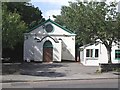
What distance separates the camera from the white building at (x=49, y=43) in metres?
52.7

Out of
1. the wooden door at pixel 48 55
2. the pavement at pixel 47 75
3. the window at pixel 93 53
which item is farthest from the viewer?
the wooden door at pixel 48 55

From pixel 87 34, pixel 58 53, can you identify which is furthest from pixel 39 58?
pixel 87 34

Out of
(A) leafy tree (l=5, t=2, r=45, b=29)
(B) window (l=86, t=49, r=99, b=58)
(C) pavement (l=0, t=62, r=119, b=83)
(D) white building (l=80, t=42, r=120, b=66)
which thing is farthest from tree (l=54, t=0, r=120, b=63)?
(A) leafy tree (l=5, t=2, r=45, b=29)

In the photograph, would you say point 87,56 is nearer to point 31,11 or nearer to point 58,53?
point 58,53

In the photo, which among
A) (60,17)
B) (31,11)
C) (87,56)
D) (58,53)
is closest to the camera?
(87,56)

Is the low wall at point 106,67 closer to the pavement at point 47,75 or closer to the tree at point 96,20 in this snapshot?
the pavement at point 47,75

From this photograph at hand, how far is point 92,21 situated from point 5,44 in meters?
8.42

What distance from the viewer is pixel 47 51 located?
174 feet

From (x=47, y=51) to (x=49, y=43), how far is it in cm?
127

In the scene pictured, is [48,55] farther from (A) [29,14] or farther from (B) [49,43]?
(A) [29,14]

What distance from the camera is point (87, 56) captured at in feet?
155

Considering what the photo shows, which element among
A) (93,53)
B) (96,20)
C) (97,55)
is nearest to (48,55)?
(93,53)

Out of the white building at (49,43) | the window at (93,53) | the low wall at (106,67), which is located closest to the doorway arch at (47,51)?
the white building at (49,43)

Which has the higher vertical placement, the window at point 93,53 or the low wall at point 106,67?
the window at point 93,53
